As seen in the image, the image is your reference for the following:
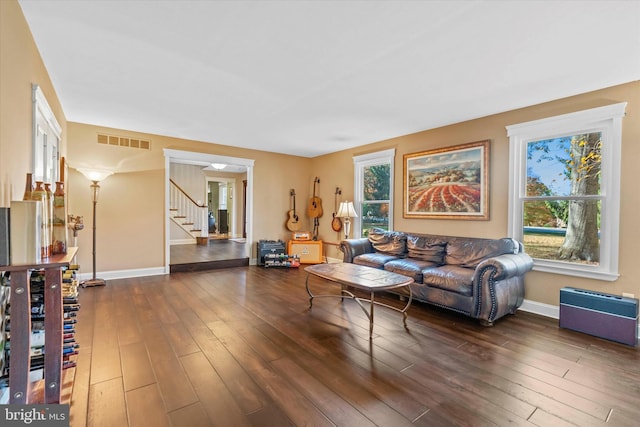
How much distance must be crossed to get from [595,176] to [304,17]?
340cm

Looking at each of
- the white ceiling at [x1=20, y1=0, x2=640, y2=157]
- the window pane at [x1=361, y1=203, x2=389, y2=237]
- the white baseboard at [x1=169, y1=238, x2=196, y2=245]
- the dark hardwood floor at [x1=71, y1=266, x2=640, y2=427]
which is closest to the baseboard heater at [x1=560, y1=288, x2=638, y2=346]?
the dark hardwood floor at [x1=71, y1=266, x2=640, y2=427]

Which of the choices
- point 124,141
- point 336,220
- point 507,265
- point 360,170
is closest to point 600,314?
point 507,265

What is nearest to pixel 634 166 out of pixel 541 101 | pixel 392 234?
pixel 541 101

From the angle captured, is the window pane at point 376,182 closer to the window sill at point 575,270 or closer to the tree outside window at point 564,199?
the tree outside window at point 564,199

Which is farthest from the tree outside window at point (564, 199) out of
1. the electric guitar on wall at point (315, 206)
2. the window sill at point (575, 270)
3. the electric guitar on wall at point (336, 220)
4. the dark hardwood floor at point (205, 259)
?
the dark hardwood floor at point (205, 259)

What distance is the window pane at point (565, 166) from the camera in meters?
3.11

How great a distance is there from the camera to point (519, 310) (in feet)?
11.4

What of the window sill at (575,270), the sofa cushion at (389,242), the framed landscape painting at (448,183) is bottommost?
the window sill at (575,270)

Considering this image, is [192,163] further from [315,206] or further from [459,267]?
[459,267]

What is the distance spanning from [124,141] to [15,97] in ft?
10.6

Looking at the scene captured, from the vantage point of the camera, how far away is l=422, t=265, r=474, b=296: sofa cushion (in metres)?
3.11

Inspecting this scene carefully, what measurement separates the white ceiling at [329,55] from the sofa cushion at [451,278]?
199cm

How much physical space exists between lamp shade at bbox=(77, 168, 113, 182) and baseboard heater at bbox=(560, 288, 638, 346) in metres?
6.00

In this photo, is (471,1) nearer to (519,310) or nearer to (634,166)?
(634,166)
